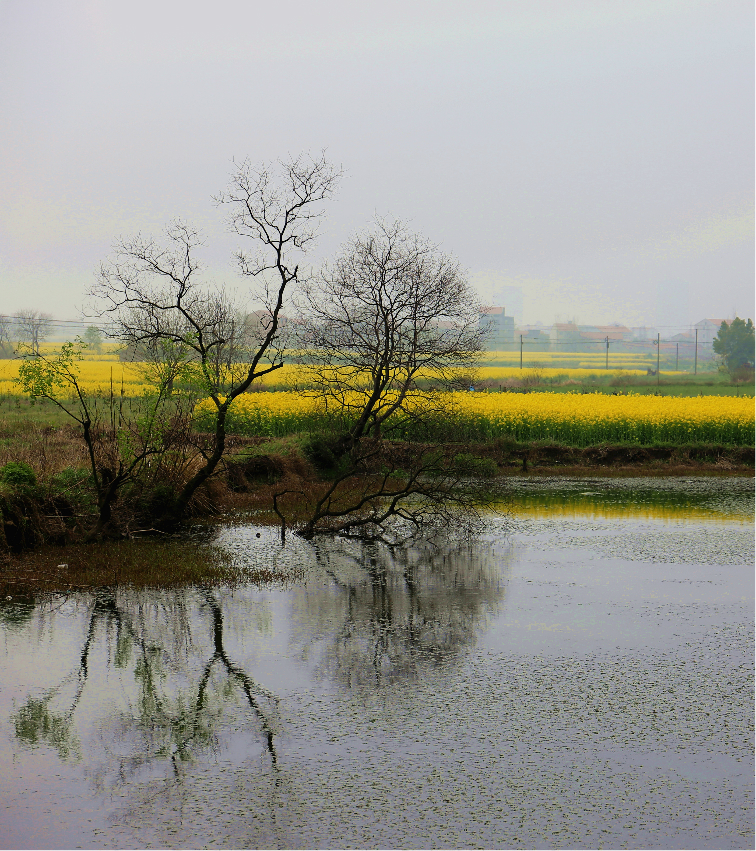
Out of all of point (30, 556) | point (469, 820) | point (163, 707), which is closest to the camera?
point (469, 820)

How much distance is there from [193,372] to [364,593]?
218 inches

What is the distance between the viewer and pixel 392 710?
7.73 meters

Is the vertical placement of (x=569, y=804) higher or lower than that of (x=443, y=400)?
lower

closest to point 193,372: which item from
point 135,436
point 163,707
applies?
point 135,436

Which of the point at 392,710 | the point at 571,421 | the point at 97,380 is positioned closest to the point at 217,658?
the point at 392,710

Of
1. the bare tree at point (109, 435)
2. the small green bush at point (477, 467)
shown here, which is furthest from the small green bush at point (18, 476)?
the small green bush at point (477, 467)

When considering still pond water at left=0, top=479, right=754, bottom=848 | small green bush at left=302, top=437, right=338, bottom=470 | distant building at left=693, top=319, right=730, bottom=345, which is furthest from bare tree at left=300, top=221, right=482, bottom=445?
distant building at left=693, top=319, right=730, bottom=345

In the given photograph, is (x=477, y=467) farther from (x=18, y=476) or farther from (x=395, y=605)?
(x=18, y=476)

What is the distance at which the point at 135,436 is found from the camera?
16391mm

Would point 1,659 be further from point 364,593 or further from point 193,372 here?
point 193,372

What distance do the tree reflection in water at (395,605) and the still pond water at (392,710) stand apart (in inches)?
1.8

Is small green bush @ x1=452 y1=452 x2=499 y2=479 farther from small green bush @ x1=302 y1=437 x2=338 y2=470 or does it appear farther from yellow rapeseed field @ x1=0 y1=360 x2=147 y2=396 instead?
yellow rapeseed field @ x1=0 y1=360 x2=147 y2=396

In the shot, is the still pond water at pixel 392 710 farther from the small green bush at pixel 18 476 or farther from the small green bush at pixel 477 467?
the small green bush at pixel 477 467

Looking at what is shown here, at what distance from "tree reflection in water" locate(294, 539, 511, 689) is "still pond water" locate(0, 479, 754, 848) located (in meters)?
0.05
